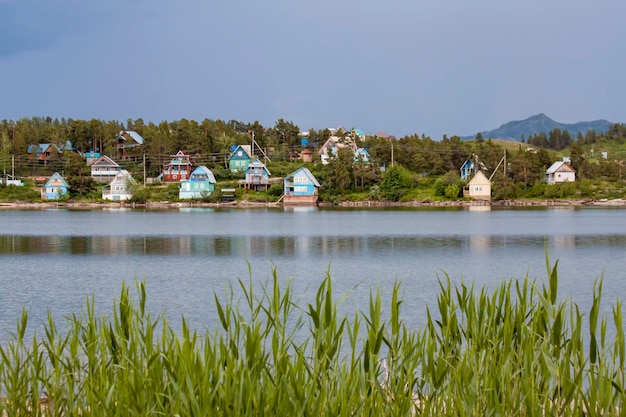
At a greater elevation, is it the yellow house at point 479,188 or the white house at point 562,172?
the white house at point 562,172

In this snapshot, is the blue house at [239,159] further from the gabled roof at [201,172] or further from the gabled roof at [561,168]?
the gabled roof at [561,168]

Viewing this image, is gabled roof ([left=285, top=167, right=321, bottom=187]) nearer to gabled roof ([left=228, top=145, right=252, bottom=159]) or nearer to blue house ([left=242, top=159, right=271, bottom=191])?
blue house ([left=242, top=159, right=271, bottom=191])

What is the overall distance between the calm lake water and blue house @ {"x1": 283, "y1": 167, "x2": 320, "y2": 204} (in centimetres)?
3411

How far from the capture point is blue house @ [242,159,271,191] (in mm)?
83887

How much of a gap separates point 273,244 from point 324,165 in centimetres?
5503

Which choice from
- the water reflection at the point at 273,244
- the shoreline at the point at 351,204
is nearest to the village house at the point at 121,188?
the shoreline at the point at 351,204

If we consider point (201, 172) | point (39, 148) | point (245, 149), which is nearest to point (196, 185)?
point (201, 172)

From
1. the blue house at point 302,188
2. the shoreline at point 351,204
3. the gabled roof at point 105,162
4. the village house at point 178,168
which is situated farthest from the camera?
the gabled roof at point 105,162

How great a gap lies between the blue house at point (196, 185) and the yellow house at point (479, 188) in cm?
2897

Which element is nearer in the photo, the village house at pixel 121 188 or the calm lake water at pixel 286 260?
the calm lake water at pixel 286 260

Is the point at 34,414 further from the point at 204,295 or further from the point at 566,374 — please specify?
the point at 204,295

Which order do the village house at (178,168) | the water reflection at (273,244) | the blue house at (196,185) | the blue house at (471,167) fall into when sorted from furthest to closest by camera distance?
the village house at (178,168) → the blue house at (471,167) → the blue house at (196,185) → the water reflection at (273,244)

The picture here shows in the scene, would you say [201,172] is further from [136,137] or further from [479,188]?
[479,188]

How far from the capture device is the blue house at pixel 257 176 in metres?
83.9
